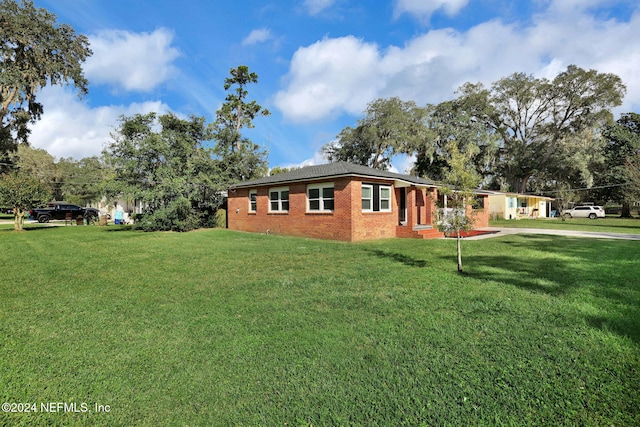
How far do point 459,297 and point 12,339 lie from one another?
5.94 m

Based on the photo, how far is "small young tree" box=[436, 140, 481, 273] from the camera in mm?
6613

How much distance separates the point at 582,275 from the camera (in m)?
6.39

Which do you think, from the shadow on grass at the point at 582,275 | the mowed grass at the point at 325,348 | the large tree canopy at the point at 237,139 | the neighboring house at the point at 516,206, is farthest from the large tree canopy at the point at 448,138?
the mowed grass at the point at 325,348

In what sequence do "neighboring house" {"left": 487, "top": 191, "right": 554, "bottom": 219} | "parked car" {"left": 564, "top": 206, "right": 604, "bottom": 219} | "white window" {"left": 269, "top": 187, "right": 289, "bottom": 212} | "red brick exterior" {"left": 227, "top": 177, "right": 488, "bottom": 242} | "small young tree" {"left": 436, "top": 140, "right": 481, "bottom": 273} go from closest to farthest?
"small young tree" {"left": 436, "top": 140, "right": 481, "bottom": 273} < "red brick exterior" {"left": 227, "top": 177, "right": 488, "bottom": 242} < "white window" {"left": 269, "top": 187, "right": 289, "bottom": 212} < "neighboring house" {"left": 487, "top": 191, "right": 554, "bottom": 219} < "parked car" {"left": 564, "top": 206, "right": 604, "bottom": 219}

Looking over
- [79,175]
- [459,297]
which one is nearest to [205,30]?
[459,297]

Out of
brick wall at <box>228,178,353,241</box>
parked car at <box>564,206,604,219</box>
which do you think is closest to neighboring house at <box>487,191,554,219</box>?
parked car at <box>564,206,604,219</box>

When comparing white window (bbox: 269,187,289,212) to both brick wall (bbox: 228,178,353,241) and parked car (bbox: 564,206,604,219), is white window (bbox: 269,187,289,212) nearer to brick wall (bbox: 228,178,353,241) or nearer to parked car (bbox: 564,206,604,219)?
brick wall (bbox: 228,178,353,241)

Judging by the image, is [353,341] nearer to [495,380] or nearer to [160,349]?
[495,380]

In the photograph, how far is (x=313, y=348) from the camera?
3.23 meters

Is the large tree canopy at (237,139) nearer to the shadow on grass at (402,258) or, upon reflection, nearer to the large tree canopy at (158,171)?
the large tree canopy at (158,171)

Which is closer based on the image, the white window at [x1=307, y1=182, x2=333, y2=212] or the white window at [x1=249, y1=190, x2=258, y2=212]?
the white window at [x1=307, y1=182, x2=333, y2=212]

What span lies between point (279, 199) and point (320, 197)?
10.5 ft

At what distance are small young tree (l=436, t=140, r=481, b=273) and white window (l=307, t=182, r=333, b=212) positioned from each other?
7217mm

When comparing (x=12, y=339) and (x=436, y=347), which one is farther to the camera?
(x=12, y=339)
